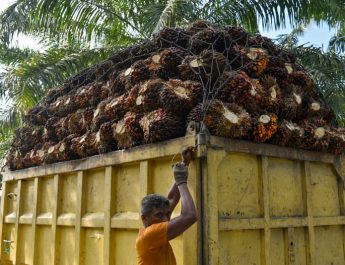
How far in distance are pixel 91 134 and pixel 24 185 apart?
138 cm

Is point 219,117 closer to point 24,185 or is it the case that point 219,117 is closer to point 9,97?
point 24,185

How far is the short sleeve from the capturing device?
230 cm

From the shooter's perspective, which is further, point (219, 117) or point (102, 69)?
point (102, 69)

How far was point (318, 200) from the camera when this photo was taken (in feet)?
11.0

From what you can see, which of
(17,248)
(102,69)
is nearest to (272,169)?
(102,69)

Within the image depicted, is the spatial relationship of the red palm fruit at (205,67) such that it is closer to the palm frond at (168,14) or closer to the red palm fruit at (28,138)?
the red palm fruit at (28,138)

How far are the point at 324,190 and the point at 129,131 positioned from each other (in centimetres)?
168

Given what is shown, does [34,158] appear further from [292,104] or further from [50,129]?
[292,104]

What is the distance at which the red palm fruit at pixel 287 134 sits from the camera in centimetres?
313

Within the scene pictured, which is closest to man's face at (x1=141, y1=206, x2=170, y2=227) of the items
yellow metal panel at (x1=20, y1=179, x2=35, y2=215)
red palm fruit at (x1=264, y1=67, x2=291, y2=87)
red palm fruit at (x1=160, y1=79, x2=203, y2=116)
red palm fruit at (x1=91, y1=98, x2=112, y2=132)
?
red palm fruit at (x1=160, y1=79, x2=203, y2=116)

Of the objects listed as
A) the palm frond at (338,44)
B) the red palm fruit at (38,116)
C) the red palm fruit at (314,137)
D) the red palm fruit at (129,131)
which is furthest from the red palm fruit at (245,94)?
the palm frond at (338,44)

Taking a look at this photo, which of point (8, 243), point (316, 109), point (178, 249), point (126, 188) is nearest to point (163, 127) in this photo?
point (126, 188)

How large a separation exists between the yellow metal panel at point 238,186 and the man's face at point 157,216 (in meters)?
0.39

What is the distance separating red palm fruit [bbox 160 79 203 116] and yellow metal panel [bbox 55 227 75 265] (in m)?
1.49
